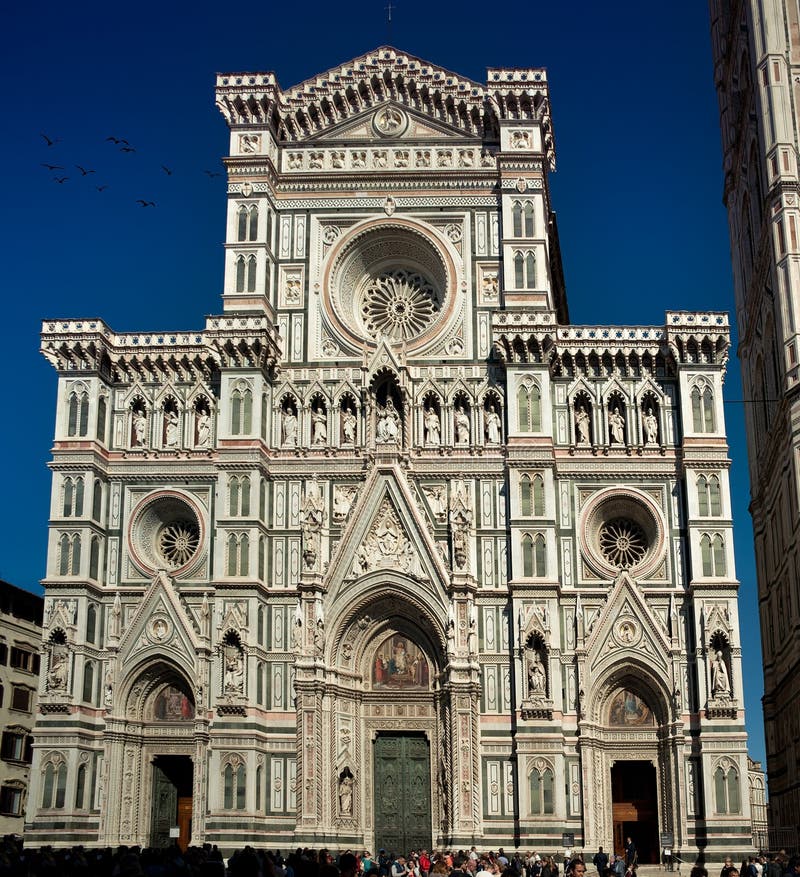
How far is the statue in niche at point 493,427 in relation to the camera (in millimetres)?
Answer: 42562

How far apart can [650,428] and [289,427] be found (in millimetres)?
11457

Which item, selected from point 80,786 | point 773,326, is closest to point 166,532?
point 80,786

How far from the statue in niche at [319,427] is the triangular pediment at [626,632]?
10.3m

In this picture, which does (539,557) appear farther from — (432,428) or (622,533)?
(432,428)

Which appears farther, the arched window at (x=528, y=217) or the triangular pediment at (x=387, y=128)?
the triangular pediment at (x=387, y=128)

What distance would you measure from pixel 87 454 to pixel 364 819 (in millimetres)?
14106

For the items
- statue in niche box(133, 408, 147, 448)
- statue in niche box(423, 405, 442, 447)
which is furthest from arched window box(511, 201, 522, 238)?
statue in niche box(133, 408, 147, 448)

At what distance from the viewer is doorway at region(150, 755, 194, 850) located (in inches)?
1615

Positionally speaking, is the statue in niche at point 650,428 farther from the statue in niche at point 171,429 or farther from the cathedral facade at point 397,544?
the statue in niche at point 171,429

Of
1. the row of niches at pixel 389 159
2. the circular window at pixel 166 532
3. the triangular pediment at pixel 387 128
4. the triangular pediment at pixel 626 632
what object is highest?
the triangular pediment at pixel 387 128

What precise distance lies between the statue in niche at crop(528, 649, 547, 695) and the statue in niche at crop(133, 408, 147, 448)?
1418 centimetres

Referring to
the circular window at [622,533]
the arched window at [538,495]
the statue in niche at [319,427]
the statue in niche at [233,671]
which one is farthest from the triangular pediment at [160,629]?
the circular window at [622,533]

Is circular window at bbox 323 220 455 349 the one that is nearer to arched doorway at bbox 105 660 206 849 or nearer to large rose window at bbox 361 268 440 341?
large rose window at bbox 361 268 440 341

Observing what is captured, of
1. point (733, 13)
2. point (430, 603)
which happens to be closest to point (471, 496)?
point (430, 603)
